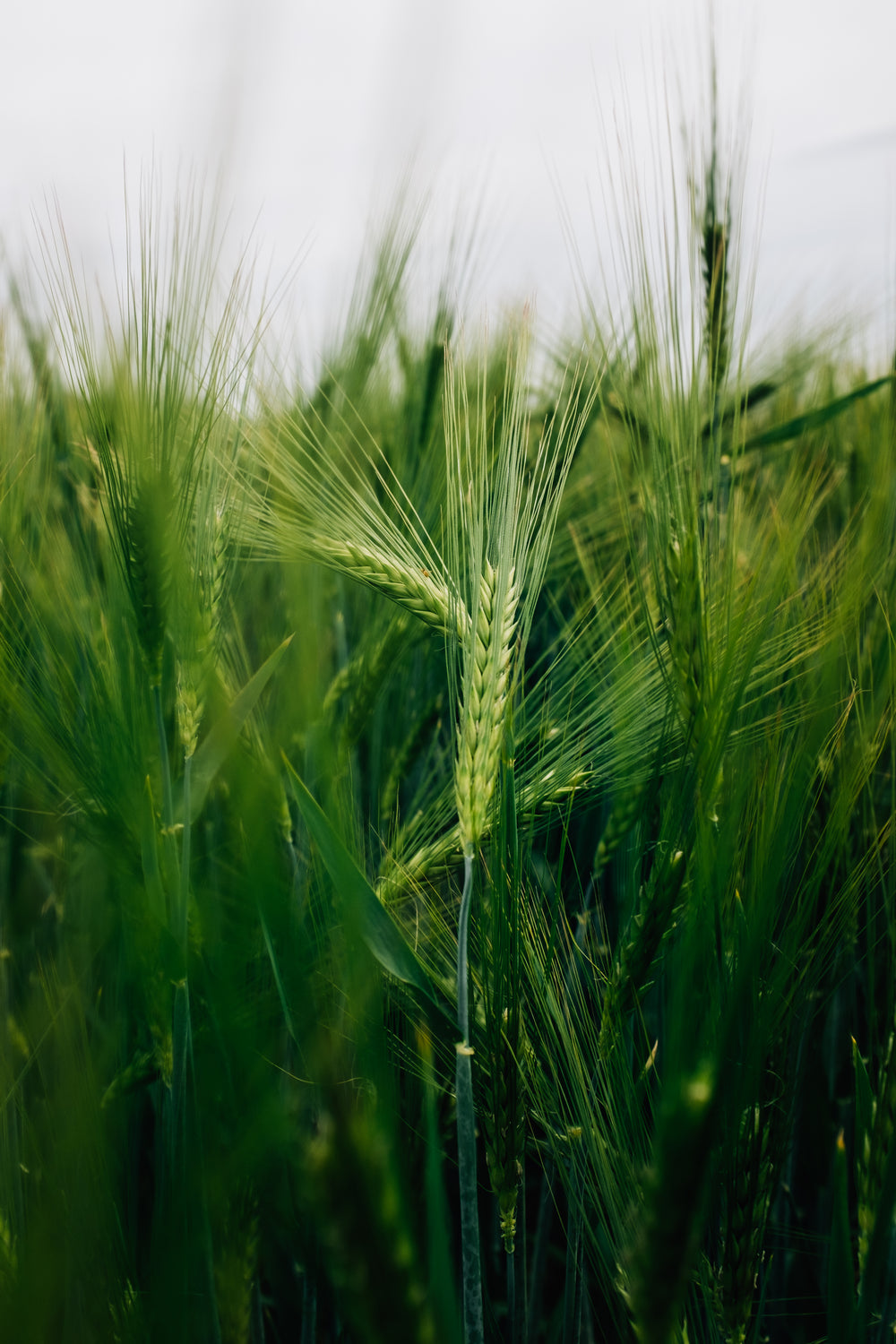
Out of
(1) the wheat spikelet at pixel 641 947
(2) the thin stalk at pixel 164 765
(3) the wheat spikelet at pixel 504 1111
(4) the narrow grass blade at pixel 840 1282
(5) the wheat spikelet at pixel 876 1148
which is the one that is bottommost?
(4) the narrow grass blade at pixel 840 1282

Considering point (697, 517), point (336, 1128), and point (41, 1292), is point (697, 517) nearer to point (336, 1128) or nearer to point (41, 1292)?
point (336, 1128)

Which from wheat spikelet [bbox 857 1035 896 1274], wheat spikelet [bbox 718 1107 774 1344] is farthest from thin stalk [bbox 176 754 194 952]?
wheat spikelet [bbox 857 1035 896 1274]

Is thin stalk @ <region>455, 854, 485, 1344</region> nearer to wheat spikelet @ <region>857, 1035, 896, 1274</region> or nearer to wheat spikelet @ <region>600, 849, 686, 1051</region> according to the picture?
wheat spikelet @ <region>600, 849, 686, 1051</region>

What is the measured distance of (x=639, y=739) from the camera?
72 cm

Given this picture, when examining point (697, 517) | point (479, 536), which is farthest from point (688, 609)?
point (479, 536)

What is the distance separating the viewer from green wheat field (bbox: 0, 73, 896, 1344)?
473mm

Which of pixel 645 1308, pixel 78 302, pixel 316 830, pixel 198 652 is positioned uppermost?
pixel 78 302

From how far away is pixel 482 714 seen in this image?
20.0 inches

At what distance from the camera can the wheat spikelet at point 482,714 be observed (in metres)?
0.49

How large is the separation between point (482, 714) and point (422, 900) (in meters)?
0.25

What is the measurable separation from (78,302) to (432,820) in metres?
0.52

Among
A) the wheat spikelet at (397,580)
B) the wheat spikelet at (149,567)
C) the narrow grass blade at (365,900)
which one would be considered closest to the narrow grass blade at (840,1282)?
the narrow grass blade at (365,900)

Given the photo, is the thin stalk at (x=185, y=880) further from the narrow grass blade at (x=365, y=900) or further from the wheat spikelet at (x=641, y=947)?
the wheat spikelet at (x=641, y=947)

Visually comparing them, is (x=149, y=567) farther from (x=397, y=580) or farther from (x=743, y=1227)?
(x=743, y=1227)
